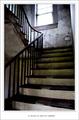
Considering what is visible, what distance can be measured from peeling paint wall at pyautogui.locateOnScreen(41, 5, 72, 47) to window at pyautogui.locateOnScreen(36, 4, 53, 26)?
0.06 metres

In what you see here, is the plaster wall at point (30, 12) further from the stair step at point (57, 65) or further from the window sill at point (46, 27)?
the stair step at point (57, 65)

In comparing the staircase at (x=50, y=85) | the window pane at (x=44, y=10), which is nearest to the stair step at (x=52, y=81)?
the staircase at (x=50, y=85)

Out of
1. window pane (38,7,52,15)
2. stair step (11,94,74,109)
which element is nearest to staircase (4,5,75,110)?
stair step (11,94,74,109)

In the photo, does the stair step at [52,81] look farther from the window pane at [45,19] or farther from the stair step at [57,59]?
the window pane at [45,19]

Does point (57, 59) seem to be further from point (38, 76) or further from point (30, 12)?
point (30, 12)

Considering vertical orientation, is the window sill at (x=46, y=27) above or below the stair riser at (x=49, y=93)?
above

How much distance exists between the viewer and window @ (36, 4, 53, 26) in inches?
51.9

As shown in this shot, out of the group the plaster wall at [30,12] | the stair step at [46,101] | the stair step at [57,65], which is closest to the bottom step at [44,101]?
the stair step at [46,101]

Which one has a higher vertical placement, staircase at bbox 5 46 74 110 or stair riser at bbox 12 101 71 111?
staircase at bbox 5 46 74 110

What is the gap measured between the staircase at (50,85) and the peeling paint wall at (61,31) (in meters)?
0.05

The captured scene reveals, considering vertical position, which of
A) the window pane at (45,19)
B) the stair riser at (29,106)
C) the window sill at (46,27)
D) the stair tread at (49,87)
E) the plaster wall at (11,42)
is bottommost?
the stair riser at (29,106)

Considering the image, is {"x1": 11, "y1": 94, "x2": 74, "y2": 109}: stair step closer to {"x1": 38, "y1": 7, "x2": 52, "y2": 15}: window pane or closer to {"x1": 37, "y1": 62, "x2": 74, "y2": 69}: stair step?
{"x1": 37, "y1": 62, "x2": 74, "y2": 69}: stair step

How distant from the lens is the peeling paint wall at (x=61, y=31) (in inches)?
51.5
